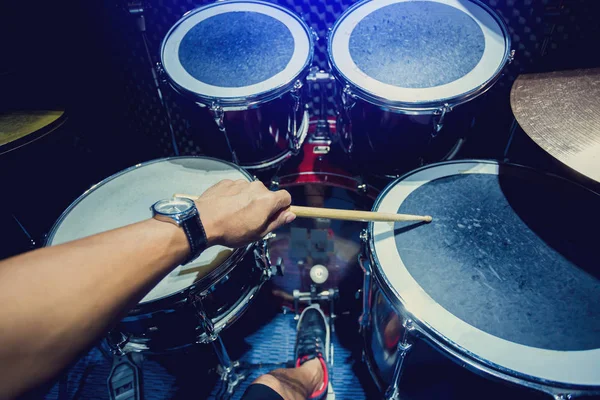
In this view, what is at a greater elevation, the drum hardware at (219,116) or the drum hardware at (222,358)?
the drum hardware at (219,116)

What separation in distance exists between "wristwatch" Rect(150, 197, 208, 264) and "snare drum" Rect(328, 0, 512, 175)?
0.81 m

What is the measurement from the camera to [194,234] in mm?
872

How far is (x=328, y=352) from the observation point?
5.89 feet

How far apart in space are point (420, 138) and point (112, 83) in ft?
7.16

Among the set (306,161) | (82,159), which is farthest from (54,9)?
(306,161)

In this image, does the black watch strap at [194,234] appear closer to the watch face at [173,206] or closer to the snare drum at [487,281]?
the watch face at [173,206]

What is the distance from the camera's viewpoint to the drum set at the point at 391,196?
91cm

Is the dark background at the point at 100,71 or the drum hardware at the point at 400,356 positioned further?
the dark background at the point at 100,71

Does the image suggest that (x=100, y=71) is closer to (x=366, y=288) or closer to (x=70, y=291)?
(x=70, y=291)

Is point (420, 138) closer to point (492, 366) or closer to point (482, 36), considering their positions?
point (482, 36)

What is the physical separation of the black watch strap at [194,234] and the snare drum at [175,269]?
0.79 ft

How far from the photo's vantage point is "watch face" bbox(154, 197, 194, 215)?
2.82 ft

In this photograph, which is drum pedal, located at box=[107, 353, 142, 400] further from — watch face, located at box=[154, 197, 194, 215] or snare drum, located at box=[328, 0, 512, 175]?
snare drum, located at box=[328, 0, 512, 175]

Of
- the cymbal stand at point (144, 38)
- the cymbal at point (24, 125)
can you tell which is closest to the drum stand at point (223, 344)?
Result: the cymbal stand at point (144, 38)
